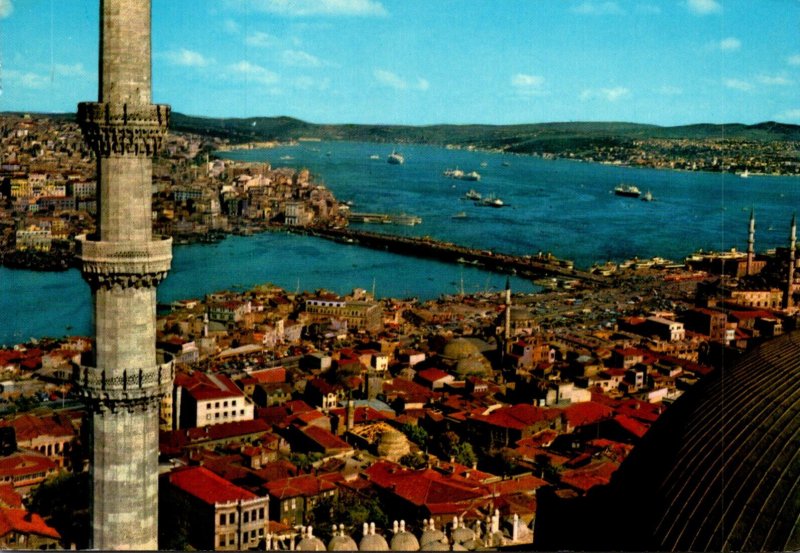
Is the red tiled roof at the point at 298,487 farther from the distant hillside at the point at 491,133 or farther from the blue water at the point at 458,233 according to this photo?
the distant hillside at the point at 491,133

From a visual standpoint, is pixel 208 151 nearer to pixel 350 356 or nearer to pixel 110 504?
pixel 350 356

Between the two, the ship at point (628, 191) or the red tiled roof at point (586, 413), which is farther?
the ship at point (628, 191)

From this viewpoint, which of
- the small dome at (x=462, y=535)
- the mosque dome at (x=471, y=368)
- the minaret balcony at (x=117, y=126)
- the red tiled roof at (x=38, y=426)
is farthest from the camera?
the mosque dome at (x=471, y=368)

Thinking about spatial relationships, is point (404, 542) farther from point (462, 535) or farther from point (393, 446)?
point (393, 446)

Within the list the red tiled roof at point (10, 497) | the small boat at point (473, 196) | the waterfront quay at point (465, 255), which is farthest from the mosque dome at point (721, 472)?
the small boat at point (473, 196)

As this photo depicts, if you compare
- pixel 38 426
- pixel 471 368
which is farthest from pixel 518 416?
pixel 38 426

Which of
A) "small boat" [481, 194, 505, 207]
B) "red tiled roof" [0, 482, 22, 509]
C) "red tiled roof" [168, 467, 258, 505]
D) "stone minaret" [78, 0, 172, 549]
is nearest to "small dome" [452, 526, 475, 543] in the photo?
"red tiled roof" [168, 467, 258, 505]
